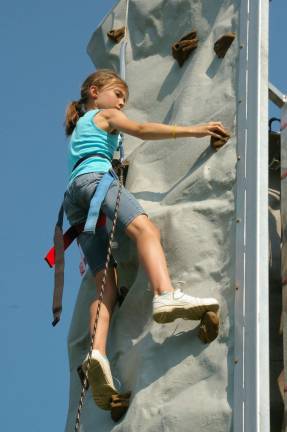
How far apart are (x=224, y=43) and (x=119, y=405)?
1.97 metres

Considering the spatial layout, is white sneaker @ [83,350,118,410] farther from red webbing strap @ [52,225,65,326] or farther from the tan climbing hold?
the tan climbing hold

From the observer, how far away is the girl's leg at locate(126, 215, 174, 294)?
233 inches

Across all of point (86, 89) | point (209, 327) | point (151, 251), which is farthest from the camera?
point (86, 89)

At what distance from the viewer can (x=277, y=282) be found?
241 inches

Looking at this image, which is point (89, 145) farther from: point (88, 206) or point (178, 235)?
point (178, 235)

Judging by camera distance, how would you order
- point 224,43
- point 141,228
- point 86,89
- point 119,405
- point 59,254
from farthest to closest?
point 86,89, point 224,43, point 59,254, point 141,228, point 119,405

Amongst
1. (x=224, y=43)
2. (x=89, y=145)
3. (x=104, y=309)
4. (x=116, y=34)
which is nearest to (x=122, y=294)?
(x=104, y=309)

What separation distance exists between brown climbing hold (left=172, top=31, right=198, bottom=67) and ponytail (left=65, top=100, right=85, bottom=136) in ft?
1.95

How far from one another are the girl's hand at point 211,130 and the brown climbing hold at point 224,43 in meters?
0.56

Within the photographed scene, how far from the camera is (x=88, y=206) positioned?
A: 6457 millimetres

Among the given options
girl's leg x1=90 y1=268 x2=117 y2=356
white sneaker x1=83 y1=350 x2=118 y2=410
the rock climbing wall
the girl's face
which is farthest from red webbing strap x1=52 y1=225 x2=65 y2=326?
the girl's face

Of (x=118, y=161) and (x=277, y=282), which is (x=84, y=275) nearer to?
(x=118, y=161)

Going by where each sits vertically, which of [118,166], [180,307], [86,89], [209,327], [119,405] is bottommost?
[119,405]

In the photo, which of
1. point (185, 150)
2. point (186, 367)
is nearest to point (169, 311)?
point (186, 367)
